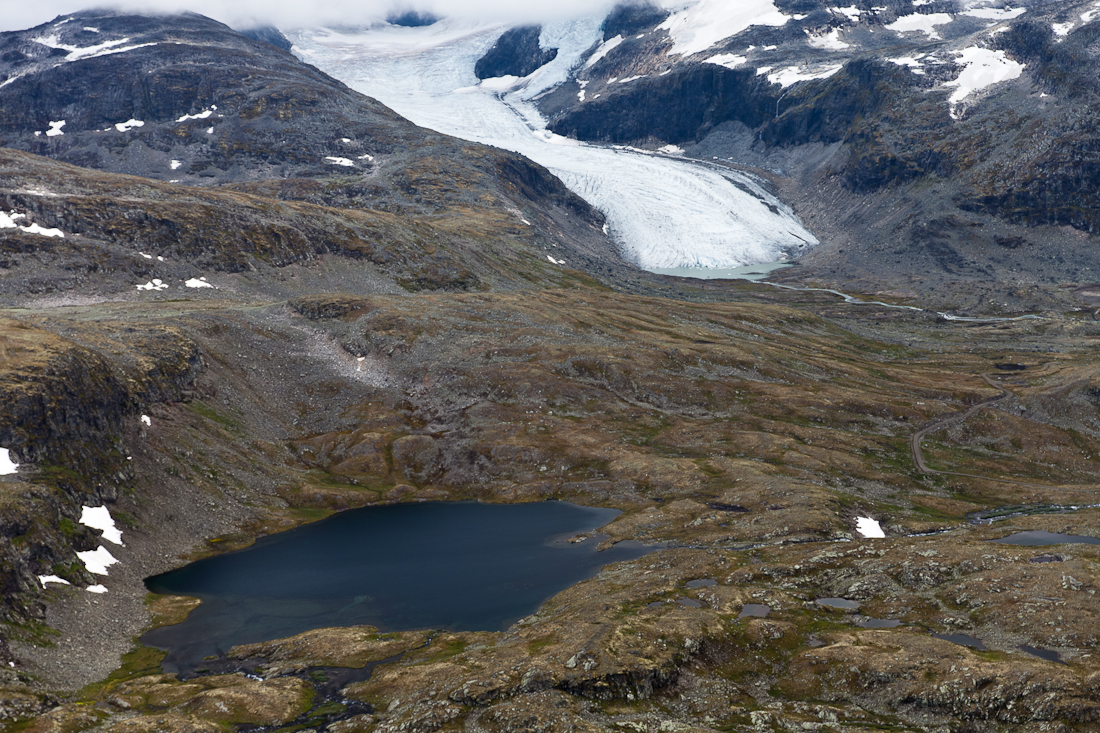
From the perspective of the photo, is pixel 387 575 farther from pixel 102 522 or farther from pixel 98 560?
pixel 102 522

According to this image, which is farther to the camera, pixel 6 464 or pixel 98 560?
pixel 6 464

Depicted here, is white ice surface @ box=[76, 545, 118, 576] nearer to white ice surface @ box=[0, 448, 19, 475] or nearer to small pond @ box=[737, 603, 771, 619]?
white ice surface @ box=[0, 448, 19, 475]

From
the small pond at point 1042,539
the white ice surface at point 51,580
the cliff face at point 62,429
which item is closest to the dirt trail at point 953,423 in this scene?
the small pond at point 1042,539

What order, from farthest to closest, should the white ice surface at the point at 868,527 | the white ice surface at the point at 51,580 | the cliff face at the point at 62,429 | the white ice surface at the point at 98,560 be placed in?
the white ice surface at the point at 868,527
the white ice surface at the point at 98,560
the cliff face at the point at 62,429
the white ice surface at the point at 51,580

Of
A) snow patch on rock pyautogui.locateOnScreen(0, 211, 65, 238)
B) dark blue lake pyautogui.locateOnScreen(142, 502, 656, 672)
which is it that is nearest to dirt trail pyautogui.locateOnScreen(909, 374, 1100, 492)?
dark blue lake pyautogui.locateOnScreen(142, 502, 656, 672)

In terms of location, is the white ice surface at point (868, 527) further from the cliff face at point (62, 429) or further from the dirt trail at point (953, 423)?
the cliff face at point (62, 429)

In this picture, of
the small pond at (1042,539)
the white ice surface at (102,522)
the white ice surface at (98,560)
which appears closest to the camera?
the white ice surface at (98,560)

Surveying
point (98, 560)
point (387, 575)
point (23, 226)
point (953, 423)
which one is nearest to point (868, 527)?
point (953, 423)
